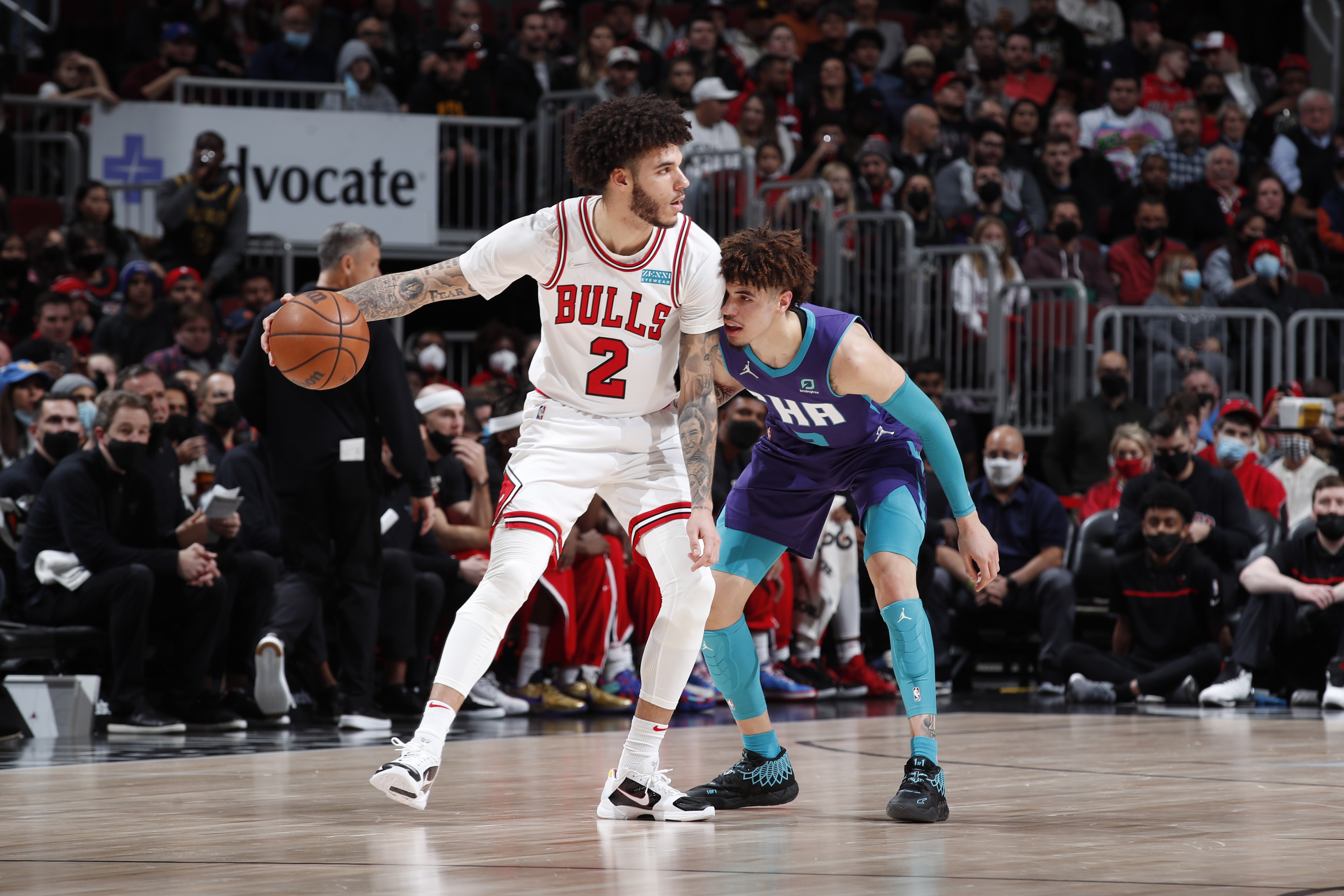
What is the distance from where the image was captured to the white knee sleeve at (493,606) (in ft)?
15.0

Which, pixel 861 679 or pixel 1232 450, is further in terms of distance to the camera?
pixel 1232 450

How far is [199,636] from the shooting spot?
7828mm

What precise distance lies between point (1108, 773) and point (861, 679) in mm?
4197

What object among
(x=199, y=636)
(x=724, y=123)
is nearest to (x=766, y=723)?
(x=199, y=636)

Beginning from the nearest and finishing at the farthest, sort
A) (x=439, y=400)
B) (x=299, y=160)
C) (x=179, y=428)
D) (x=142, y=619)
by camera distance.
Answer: (x=142, y=619) < (x=179, y=428) < (x=439, y=400) < (x=299, y=160)

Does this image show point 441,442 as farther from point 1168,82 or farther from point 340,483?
point 1168,82

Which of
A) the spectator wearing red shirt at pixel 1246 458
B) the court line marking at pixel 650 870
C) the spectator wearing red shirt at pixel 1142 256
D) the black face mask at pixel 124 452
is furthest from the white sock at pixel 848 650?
the court line marking at pixel 650 870

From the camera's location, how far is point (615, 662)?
9.35m

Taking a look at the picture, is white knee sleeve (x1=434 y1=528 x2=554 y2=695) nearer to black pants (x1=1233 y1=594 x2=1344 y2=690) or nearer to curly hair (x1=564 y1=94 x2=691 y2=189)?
curly hair (x1=564 y1=94 x2=691 y2=189)

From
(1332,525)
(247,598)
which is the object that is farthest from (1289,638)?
(247,598)

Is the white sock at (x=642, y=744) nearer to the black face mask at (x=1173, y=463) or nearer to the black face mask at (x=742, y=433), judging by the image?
the black face mask at (x=742, y=433)

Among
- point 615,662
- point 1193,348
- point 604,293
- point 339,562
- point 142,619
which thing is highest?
point 1193,348

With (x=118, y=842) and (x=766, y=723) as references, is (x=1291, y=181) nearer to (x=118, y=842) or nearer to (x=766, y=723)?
(x=766, y=723)

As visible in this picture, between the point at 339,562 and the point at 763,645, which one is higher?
the point at 339,562
